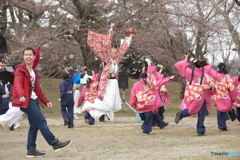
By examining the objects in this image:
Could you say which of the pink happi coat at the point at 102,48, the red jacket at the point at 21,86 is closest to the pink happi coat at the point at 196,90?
the pink happi coat at the point at 102,48

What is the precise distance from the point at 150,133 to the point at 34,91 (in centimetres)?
334

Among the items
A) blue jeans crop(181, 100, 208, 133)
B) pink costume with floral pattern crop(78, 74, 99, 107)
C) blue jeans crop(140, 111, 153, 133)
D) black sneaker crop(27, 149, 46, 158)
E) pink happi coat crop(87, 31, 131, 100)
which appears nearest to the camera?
black sneaker crop(27, 149, 46, 158)

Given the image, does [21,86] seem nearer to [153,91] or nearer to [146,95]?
[146,95]

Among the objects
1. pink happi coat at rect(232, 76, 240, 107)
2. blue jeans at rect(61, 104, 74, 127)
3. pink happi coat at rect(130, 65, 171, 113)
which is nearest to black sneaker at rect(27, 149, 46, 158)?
pink happi coat at rect(130, 65, 171, 113)

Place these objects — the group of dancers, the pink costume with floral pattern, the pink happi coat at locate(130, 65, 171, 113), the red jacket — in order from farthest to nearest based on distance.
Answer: the pink costume with floral pattern → the pink happi coat at locate(130, 65, 171, 113) → the group of dancers → the red jacket

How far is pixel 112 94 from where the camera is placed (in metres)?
9.80

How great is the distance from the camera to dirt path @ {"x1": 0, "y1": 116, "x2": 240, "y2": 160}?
5492mm

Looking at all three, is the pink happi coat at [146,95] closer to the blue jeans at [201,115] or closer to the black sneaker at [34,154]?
the blue jeans at [201,115]

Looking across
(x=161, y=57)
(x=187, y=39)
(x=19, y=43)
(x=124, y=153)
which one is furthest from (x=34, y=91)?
(x=187, y=39)

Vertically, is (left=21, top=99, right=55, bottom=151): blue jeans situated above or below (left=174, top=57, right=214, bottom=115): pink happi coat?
below

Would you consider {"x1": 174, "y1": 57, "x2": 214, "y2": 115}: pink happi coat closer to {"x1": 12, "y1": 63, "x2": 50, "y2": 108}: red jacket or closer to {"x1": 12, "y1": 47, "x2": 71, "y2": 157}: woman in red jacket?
{"x1": 12, "y1": 47, "x2": 71, "y2": 157}: woman in red jacket

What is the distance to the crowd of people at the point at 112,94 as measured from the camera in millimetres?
5520

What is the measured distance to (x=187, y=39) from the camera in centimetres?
1925

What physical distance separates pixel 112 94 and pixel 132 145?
11.0ft
